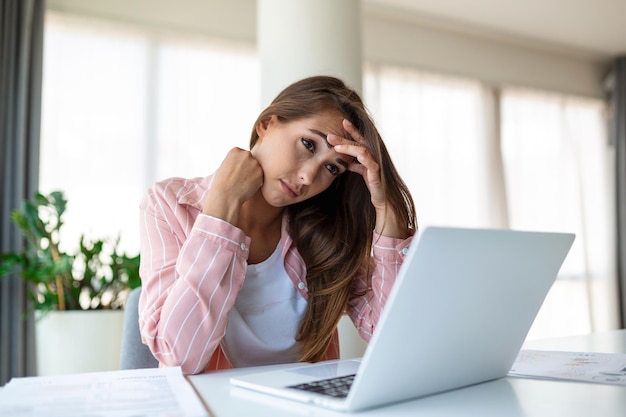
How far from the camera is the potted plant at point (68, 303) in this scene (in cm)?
260

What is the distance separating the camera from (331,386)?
0.67 metres

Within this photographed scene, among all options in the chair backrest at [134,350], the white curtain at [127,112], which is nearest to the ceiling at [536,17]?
the white curtain at [127,112]

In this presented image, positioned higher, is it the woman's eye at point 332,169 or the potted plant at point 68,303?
the woman's eye at point 332,169

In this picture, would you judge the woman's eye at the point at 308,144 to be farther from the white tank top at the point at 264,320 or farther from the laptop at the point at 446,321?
the laptop at the point at 446,321

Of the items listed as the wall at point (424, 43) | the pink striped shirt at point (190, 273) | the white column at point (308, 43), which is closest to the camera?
the pink striped shirt at point (190, 273)

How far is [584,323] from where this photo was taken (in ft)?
16.9

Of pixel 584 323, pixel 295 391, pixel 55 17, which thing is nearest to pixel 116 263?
pixel 55 17

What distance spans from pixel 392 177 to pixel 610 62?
201 inches

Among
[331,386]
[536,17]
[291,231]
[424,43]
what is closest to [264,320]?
[291,231]

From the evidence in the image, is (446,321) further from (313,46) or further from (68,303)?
(68,303)

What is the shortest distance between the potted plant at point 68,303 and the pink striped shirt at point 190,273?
5.19 feet

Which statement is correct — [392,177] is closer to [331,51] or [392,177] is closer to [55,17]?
[331,51]

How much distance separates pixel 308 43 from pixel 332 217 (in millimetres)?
1319

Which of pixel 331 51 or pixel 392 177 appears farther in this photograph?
pixel 331 51
